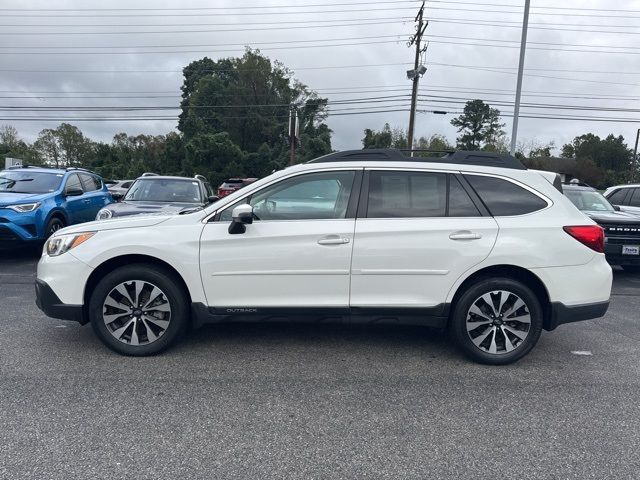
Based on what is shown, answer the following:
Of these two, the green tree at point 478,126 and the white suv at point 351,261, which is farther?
the green tree at point 478,126

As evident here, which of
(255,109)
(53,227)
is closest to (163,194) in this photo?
(53,227)

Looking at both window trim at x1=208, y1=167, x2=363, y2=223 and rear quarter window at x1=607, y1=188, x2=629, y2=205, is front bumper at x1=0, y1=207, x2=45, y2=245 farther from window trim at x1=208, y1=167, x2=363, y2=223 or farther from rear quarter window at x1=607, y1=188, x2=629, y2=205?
rear quarter window at x1=607, y1=188, x2=629, y2=205

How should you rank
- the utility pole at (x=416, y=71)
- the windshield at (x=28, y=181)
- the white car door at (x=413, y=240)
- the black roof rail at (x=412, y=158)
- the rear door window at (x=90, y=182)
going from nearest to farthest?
1. the white car door at (x=413, y=240)
2. the black roof rail at (x=412, y=158)
3. the windshield at (x=28, y=181)
4. the rear door window at (x=90, y=182)
5. the utility pole at (x=416, y=71)

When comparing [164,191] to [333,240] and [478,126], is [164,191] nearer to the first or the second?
[333,240]

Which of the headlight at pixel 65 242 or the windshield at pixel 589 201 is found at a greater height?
the windshield at pixel 589 201

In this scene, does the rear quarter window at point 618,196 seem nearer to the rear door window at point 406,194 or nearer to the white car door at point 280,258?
the rear door window at point 406,194

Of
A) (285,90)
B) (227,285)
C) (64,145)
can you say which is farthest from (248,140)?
(227,285)

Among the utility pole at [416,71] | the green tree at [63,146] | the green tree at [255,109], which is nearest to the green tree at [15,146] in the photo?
the green tree at [63,146]

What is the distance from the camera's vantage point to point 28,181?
9109 mm

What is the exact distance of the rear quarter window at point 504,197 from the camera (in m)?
4.11

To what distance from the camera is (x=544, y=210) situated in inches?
162

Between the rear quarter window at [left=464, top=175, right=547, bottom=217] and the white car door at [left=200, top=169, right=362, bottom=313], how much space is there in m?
1.20

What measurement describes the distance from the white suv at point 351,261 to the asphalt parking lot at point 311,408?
0.42 meters

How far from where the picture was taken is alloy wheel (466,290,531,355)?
4.04 metres
